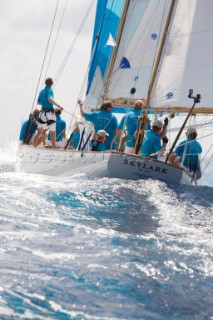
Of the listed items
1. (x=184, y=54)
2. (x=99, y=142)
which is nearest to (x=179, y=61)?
(x=184, y=54)

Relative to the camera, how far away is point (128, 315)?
12.4 feet

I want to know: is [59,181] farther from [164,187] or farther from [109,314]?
[109,314]

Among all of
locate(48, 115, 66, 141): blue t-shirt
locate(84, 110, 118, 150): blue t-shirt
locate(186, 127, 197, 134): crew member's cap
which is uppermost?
locate(186, 127, 197, 134): crew member's cap

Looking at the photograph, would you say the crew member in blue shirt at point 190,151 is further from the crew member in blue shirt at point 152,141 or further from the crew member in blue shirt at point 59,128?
the crew member in blue shirt at point 59,128

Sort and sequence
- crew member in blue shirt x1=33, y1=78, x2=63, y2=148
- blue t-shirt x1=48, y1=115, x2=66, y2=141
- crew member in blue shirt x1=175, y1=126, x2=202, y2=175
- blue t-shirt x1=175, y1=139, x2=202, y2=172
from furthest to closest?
1. blue t-shirt x1=48, y1=115, x2=66, y2=141
2. crew member in blue shirt x1=33, y1=78, x2=63, y2=148
3. blue t-shirt x1=175, y1=139, x2=202, y2=172
4. crew member in blue shirt x1=175, y1=126, x2=202, y2=175

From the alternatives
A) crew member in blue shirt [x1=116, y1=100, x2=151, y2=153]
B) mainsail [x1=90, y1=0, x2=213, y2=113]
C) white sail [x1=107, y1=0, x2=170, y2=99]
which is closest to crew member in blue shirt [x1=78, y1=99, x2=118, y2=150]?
crew member in blue shirt [x1=116, y1=100, x2=151, y2=153]

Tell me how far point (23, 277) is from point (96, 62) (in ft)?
50.7

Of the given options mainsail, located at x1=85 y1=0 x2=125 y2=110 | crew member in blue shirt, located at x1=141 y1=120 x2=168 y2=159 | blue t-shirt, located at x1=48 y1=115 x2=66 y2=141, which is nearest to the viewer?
crew member in blue shirt, located at x1=141 y1=120 x2=168 y2=159

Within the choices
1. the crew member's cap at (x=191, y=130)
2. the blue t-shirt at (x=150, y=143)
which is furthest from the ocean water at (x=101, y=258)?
the crew member's cap at (x=191, y=130)

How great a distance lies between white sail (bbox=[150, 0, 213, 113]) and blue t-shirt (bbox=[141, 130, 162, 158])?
258 cm

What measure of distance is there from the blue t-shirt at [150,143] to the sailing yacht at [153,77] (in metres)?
0.64

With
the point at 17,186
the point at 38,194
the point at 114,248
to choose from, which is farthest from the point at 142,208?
the point at 114,248

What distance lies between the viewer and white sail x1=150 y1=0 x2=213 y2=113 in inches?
544

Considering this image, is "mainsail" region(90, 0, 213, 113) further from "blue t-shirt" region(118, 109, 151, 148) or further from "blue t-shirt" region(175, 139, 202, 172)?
"blue t-shirt" region(118, 109, 151, 148)
